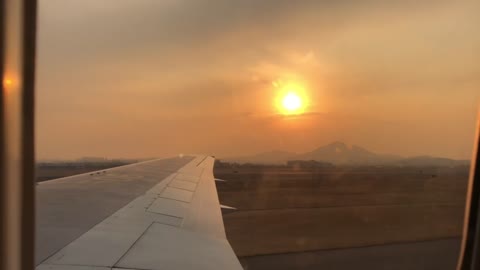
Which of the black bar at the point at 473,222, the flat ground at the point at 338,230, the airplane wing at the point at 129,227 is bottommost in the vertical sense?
the flat ground at the point at 338,230

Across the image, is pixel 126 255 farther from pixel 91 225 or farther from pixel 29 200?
pixel 29 200

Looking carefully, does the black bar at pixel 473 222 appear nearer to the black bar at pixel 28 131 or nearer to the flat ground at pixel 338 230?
the black bar at pixel 28 131

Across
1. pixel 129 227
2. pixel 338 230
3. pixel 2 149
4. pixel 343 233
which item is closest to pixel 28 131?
pixel 2 149

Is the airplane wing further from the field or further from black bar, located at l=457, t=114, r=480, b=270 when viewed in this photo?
black bar, located at l=457, t=114, r=480, b=270

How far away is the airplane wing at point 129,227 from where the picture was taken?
7.73 ft

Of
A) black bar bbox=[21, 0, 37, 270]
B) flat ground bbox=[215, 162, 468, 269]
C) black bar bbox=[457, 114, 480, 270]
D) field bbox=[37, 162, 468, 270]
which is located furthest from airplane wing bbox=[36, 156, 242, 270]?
flat ground bbox=[215, 162, 468, 269]

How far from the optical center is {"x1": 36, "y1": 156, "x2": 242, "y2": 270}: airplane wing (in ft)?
7.73

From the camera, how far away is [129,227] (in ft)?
10.3

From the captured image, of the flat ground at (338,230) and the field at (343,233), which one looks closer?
the field at (343,233)

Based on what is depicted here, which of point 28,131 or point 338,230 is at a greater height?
point 28,131

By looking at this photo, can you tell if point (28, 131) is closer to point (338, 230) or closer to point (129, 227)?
point (129, 227)

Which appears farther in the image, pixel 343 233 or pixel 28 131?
pixel 343 233

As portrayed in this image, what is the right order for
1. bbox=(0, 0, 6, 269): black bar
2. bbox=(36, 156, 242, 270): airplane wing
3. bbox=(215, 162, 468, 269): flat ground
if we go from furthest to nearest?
bbox=(215, 162, 468, 269): flat ground
bbox=(36, 156, 242, 270): airplane wing
bbox=(0, 0, 6, 269): black bar

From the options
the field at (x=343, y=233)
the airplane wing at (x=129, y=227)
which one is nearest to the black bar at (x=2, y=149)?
the airplane wing at (x=129, y=227)
